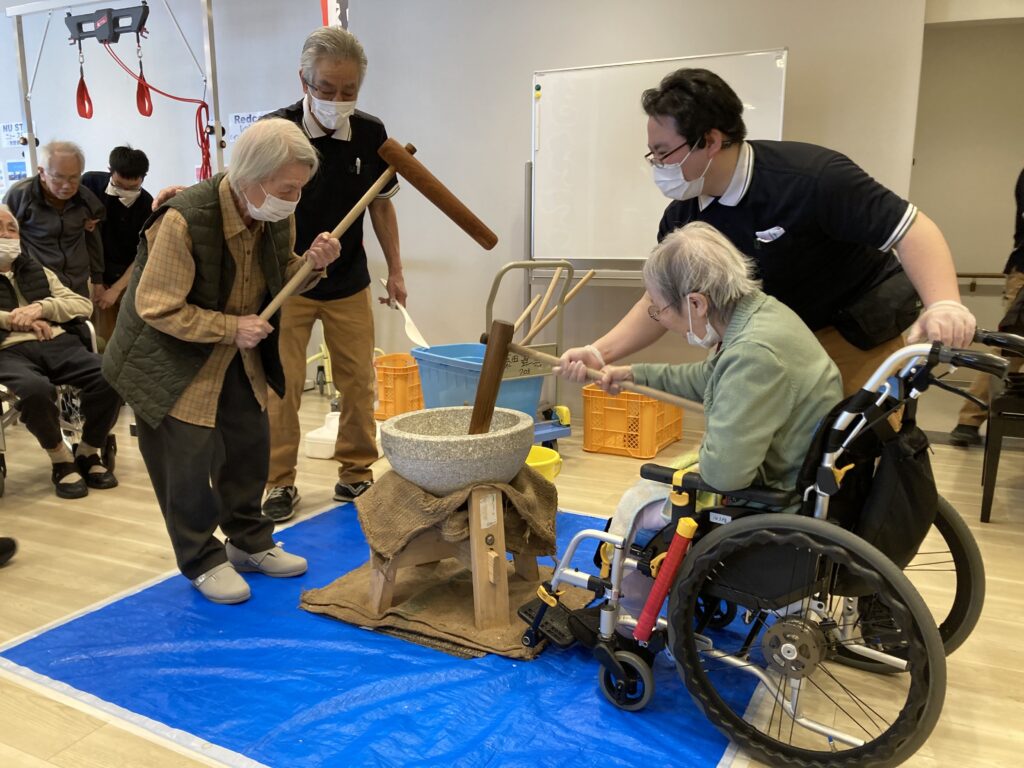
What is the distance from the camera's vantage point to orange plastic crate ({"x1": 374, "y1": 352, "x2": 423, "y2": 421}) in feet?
13.1

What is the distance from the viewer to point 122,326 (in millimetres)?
1915

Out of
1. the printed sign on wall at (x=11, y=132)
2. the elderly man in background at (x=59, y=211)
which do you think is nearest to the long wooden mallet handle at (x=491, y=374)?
the elderly man in background at (x=59, y=211)

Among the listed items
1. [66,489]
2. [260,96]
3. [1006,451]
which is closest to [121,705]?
[66,489]

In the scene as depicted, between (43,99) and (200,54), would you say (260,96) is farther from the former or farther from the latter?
(43,99)

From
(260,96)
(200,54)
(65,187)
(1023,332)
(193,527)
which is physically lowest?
(193,527)

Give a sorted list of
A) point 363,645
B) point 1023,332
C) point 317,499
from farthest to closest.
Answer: point 1023,332, point 317,499, point 363,645

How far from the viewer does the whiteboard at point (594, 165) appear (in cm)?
379

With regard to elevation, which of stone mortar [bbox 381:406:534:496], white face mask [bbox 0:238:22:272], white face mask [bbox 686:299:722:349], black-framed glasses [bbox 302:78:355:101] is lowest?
stone mortar [bbox 381:406:534:496]

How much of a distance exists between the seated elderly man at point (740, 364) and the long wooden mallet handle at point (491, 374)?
39 centimetres

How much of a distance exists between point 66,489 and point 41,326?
2.13ft

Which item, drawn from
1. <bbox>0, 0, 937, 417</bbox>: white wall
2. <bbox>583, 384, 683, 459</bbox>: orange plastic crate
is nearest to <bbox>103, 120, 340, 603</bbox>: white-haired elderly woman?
<bbox>583, 384, 683, 459</bbox>: orange plastic crate

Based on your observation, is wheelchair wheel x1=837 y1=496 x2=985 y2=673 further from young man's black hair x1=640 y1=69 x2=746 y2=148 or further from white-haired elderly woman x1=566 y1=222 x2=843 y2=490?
young man's black hair x1=640 y1=69 x2=746 y2=148

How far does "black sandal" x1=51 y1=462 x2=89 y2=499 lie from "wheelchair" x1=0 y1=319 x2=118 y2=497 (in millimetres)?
139

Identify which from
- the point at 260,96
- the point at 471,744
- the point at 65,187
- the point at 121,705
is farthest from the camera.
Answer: the point at 260,96
